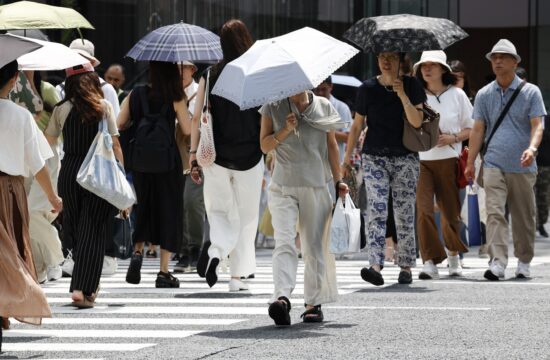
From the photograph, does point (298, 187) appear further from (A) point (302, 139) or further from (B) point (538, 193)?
(B) point (538, 193)

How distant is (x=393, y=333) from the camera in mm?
9711

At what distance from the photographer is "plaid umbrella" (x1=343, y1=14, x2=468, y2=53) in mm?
13078

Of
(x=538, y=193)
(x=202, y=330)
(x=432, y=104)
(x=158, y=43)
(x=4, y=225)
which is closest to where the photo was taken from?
(x=4, y=225)

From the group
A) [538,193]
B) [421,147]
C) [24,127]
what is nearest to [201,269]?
[421,147]

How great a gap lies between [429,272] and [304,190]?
3865 mm

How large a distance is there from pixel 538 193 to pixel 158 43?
8.76 metres

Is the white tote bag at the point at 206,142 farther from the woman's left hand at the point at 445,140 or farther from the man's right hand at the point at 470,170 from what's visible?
the woman's left hand at the point at 445,140

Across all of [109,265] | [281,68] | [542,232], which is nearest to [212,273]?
[281,68]

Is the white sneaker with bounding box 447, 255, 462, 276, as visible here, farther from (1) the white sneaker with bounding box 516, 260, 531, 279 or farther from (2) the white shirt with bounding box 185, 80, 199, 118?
(2) the white shirt with bounding box 185, 80, 199, 118

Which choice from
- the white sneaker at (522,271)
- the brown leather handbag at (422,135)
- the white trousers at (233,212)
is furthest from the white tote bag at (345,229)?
the white sneaker at (522,271)

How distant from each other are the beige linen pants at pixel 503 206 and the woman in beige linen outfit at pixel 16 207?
223 inches

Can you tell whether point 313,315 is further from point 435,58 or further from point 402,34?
point 435,58

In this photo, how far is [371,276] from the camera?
42.0ft

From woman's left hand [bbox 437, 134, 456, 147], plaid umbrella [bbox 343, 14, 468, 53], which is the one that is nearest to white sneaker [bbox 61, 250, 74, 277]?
plaid umbrella [bbox 343, 14, 468, 53]
